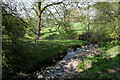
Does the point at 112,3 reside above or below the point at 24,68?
above

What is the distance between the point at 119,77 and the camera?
4.07 metres

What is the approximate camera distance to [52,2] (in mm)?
10555

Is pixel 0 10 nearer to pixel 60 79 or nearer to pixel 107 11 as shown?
pixel 60 79

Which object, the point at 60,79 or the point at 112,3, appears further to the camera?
the point at 112,3

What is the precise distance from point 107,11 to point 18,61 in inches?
411

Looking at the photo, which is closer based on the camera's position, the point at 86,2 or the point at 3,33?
the point at 3,33

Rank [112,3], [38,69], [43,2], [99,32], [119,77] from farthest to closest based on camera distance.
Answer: [99,32], [43,2], [112,3], [38,69], [119,77]

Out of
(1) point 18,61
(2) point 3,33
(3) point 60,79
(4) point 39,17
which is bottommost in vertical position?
(3) point 60,79

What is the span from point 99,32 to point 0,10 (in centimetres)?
1474

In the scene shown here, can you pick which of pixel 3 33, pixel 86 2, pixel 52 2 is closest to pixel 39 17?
pixel 52 2

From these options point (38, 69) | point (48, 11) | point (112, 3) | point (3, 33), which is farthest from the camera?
point (48, 11)

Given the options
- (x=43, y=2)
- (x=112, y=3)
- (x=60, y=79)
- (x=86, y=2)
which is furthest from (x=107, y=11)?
(x=60, y=79)

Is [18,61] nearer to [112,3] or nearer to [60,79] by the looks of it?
[60,79]

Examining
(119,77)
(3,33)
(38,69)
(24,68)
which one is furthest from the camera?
(38,69)
